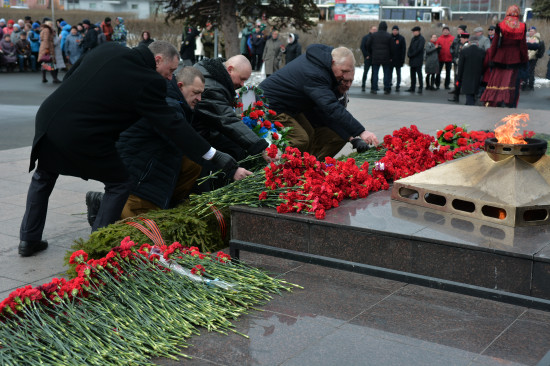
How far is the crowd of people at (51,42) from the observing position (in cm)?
2028

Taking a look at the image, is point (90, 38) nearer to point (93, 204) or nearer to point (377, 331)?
point (93, 204)

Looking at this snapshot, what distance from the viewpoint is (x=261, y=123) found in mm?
5738

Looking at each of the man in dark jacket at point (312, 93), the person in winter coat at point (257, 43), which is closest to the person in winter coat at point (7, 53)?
the person in winter coat at point (257, 43)

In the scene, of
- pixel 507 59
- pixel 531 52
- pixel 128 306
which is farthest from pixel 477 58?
pixel 128 306

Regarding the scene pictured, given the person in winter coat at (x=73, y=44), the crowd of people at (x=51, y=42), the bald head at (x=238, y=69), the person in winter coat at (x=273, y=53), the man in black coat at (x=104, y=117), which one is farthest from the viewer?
the person in winter coat at (x=73, y=44)

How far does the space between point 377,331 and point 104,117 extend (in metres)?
2.19

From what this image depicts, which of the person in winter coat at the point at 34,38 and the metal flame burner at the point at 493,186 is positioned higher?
the person in winter coat at the point at 34,38

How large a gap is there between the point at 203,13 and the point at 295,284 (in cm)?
1483

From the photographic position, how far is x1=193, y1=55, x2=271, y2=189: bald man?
205 inches

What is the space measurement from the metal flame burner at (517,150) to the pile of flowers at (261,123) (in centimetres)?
193

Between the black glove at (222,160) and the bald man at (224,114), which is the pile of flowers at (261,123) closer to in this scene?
the bald man at (224,114)

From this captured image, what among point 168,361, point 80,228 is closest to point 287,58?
point 80,228

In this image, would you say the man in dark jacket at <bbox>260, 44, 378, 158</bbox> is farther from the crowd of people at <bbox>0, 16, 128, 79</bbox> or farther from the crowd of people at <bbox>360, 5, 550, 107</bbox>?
the crowd of people at <bbox>0, 16, 128, 79</bbox>

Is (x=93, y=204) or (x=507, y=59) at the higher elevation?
(x=507, y=59)
